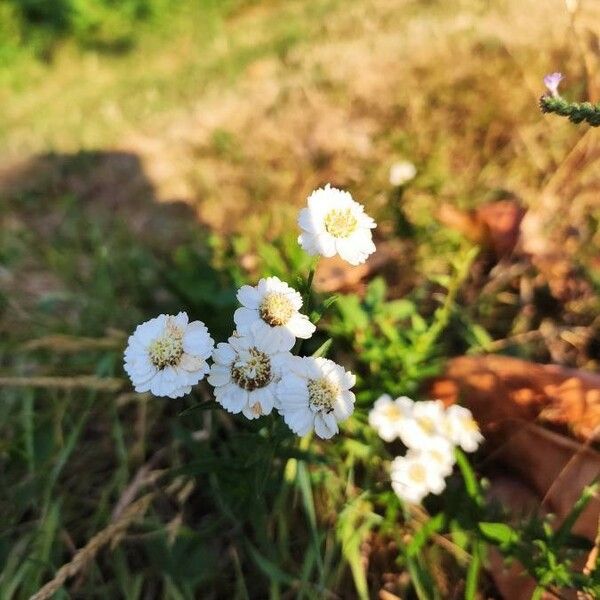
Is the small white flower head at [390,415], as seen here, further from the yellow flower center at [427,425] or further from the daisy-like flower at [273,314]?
the daisy-like flower at [273,314]

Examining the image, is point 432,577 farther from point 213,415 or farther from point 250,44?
point 250,44

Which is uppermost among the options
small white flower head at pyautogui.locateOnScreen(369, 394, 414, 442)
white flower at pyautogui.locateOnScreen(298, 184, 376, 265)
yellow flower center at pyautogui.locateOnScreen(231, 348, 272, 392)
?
white flower at pyautogui.locateOnScreen(298, 184, 376, 265)

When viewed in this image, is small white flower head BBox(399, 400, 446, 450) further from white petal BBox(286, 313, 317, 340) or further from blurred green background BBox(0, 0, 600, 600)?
white petal BBox(286, 313, 317, 340)

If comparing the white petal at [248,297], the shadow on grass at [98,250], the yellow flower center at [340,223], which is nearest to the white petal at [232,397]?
the white petal at [248,297]

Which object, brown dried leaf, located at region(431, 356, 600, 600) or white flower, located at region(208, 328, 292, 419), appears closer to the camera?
white flower, located at region(208, 328, 292, 419)

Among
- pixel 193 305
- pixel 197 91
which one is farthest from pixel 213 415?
pixel 197 91

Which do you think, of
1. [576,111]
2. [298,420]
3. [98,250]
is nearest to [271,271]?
[298,420]

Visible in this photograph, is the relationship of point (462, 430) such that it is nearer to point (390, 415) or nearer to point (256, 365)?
point (390, 415)

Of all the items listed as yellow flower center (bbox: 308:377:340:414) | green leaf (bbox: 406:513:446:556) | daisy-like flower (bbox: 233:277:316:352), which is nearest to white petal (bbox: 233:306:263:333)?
daisy-like flower (bbox: 233:277:316:352)
